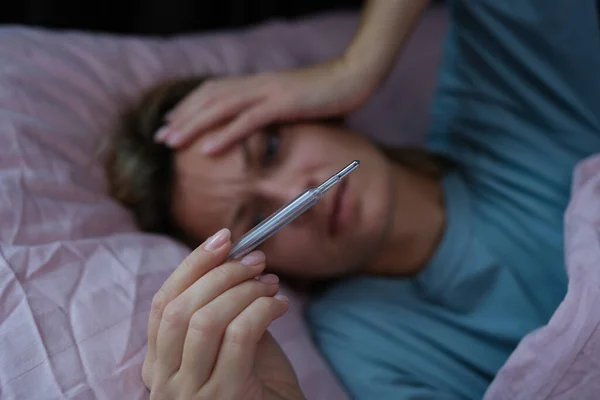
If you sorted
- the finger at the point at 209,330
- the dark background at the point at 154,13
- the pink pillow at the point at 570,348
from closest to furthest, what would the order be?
the finger at the point at 209,330, the pink pillow at the point at 570,348, the dark background at the point at 154,13

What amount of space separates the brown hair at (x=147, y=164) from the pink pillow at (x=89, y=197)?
0.11 feet

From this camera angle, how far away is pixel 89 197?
0.87m

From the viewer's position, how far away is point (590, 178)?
0.82 m

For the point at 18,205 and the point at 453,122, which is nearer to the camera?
the point at 18,205

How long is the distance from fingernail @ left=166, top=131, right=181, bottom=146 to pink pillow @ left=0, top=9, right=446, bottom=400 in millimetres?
132

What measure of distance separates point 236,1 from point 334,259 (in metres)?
0.70

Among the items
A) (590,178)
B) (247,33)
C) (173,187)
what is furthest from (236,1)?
(590,178)

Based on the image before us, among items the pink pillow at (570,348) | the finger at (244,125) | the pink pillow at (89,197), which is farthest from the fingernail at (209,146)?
the pink pillow at (570,348)

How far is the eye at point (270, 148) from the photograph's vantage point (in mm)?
881

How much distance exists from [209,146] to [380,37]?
12.6 inches

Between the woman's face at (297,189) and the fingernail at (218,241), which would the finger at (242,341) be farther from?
the woman's face at (297,189)

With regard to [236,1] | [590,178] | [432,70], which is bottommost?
[590,178]

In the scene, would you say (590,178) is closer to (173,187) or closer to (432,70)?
(432,70)

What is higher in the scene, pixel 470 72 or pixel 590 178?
pixel 470 72
